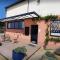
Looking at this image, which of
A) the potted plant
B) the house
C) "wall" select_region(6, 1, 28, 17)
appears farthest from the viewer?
"wall" select_region(6, 1, 28, 17)

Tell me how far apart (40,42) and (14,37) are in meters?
6.04

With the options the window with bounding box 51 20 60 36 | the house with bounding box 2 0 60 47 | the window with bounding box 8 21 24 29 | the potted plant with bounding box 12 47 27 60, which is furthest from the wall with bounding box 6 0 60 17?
the potted plant with bounding box 12 47 27 60

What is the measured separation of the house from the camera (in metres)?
19.0

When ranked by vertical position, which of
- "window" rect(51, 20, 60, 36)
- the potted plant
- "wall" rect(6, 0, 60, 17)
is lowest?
the potted plant

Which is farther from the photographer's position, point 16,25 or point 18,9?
point 16,25

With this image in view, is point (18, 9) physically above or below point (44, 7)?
above

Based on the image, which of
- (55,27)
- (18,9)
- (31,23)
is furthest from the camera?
(18,9)

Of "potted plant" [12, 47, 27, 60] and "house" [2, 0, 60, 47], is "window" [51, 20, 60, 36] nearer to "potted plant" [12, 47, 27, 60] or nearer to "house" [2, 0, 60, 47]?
"house" [2, 0, 60, 47]

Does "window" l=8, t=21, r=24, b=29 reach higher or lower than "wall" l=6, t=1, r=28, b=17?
lower

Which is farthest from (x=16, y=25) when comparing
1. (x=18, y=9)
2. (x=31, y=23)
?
(x=31, y=23)

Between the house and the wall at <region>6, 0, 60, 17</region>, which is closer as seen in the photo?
the wall at <region>6, 0, 60, 17</region>

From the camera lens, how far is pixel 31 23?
21297 millimetres

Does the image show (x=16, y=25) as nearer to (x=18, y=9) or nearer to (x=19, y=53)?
(x=18, y=9)

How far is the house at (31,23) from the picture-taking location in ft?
62.3
